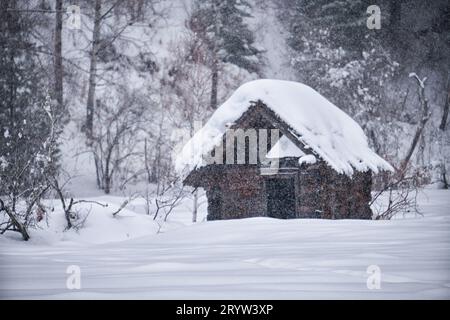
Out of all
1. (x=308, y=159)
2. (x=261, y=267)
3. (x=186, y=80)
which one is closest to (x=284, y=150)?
(x=308, y=159)

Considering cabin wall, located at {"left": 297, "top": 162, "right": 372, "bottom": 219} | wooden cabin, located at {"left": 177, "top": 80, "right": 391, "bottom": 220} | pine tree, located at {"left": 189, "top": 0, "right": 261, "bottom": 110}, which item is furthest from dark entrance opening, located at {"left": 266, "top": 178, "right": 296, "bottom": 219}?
pine tree, located at {"left": 189, "top": 0, "right": 261, "bottom": 110}

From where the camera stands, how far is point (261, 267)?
3.53 meters

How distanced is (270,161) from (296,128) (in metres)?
1.54

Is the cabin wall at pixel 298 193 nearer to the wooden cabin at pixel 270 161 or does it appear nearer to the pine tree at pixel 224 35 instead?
the wooden cabin at pixel 270 161

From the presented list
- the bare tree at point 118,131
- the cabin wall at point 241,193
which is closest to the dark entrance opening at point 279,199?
the cabin wall at point 241,193

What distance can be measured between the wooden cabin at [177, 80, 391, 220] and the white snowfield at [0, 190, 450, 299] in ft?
25.1

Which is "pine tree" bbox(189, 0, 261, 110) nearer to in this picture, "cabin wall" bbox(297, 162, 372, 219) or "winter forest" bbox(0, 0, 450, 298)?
"winter forest" bbox(0, 0, 450, 298)

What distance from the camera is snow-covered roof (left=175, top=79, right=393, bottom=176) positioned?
43.6ft

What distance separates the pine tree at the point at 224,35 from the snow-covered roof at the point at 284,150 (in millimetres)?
14150

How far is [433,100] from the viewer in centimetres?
3509

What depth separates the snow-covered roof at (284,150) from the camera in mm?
13616

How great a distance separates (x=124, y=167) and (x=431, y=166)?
1894cm

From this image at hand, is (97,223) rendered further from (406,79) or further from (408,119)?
(406,79)

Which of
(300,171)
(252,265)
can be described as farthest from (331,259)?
(300,171)
